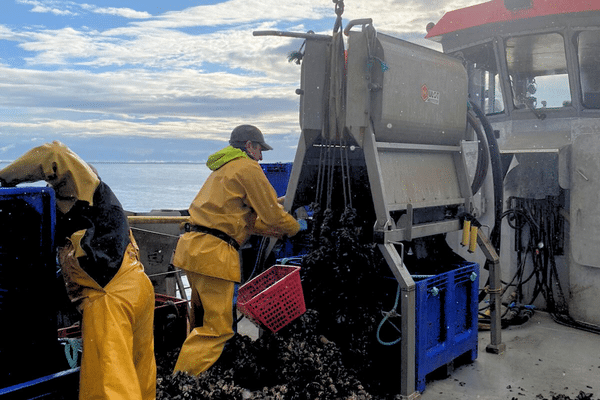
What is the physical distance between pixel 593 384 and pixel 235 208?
116 inches

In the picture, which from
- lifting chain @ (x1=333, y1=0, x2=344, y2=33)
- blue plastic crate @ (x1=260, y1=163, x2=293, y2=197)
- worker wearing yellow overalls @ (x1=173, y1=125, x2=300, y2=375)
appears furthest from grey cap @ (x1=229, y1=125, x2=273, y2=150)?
blue plastic crate @ (x1=260, y1=163, x2=293, y2=197)

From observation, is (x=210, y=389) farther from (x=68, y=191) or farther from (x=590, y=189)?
(x=590, y=189)

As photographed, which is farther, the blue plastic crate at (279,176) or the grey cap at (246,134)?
the blue plastic crate at (279,176)

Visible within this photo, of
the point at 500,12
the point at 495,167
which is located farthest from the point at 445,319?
the point at 500,12

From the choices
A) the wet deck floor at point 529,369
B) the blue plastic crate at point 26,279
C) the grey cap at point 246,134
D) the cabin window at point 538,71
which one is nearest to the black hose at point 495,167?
the wet deck floor at point 529,369

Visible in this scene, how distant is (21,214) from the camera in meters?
2.13

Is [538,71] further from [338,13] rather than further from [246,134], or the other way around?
[246,134]

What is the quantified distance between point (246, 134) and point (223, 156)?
0.87 feet

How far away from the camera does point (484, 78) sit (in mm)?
7375

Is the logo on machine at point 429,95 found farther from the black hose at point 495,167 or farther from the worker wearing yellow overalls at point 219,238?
the worker wearing yellow overalls at point 219,238

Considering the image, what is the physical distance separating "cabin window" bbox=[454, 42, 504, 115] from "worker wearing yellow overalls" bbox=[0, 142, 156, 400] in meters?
5.71

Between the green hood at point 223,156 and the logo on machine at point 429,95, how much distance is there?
1.45m

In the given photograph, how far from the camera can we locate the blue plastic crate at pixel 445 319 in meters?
3.72

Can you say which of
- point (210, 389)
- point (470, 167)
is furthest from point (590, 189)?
point (210, 389)
